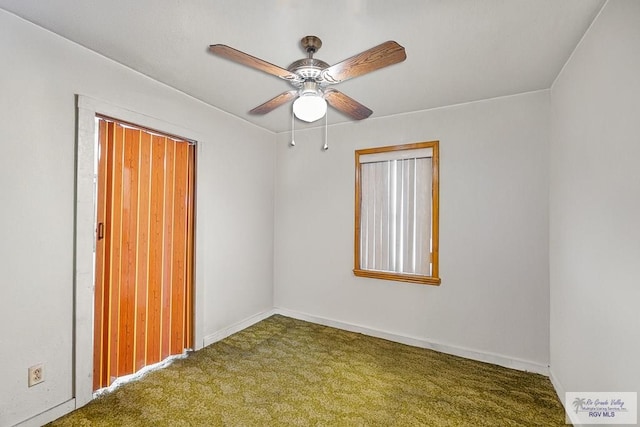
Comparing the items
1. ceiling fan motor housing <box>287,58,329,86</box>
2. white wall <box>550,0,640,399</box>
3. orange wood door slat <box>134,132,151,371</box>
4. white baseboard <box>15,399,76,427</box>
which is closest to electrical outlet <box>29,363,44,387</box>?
white baseboard <box>15,399,76,427</box>

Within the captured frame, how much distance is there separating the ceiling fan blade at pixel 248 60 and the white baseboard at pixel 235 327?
272 centimetres

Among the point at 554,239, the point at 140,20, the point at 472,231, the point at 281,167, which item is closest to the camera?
the point at 140,20

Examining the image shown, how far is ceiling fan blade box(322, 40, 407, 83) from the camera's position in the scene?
56.5 inches

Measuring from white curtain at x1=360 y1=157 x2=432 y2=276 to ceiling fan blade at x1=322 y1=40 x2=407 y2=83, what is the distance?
1.74 metres

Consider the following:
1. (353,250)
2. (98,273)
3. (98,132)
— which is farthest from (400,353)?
(98,132)

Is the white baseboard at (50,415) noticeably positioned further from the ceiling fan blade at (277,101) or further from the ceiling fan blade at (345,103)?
the ceiling fan blade at (345,103)

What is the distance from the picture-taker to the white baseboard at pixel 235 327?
3133 mm

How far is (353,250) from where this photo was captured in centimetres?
358

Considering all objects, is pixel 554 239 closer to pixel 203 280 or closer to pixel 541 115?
pixel 541 115

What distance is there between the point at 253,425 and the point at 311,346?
1.22 m

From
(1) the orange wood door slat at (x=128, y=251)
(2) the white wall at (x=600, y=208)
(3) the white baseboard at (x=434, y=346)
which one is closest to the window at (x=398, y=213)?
(3) the white baseboard at (x=434, y=346)

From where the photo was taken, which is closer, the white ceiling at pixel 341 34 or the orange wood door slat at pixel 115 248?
the white ceiling at pixel 341 34

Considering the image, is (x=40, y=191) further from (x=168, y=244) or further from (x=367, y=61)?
(x=367, y=61)

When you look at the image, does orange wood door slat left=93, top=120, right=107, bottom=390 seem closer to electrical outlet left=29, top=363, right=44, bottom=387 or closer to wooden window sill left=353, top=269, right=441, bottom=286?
electrical outlet left=29, top=363, right=44, bottom=387
